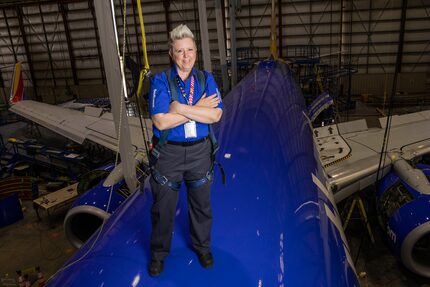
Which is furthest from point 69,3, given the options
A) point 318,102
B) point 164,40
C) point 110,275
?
point 110,275

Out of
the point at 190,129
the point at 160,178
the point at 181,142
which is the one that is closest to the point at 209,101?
the point at 190,129

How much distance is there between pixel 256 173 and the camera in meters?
4.31

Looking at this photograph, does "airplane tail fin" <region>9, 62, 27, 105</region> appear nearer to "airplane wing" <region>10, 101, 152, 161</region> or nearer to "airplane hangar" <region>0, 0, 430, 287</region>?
"airplane hangar" <region>0, 0, 430, 287</region>

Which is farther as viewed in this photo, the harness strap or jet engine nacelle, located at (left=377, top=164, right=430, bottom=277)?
jet engine nacelle, located at (left=377, top=164, right=430, bottom=277)

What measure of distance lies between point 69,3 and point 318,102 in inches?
950

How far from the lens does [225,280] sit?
2760 millimetres

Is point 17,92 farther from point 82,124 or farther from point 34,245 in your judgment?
point 34,245

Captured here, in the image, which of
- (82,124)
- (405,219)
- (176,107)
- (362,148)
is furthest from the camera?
(82,124)

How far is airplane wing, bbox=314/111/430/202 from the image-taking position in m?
7.46

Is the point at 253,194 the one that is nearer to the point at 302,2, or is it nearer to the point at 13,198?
the point at 13,198

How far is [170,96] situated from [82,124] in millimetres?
10274

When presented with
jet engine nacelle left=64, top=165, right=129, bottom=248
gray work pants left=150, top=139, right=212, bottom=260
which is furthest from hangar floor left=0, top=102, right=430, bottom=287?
gray work pants left=150, top=139, right=212, bottom=260

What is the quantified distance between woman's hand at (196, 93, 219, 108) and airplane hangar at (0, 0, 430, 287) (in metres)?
0.02

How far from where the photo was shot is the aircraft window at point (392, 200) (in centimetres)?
739
